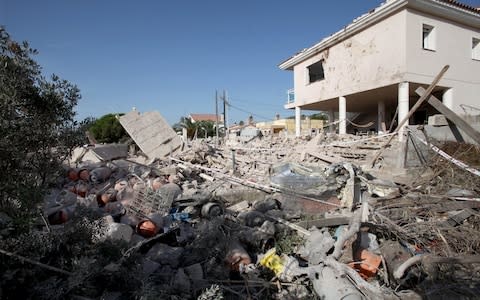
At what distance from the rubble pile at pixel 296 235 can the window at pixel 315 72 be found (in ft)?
30.9

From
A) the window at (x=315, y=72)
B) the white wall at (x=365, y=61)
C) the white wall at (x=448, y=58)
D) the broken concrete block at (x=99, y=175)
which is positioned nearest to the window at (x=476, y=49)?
the white wall at (x=448, y=58)

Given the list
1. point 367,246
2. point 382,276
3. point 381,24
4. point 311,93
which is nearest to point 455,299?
point 382,276

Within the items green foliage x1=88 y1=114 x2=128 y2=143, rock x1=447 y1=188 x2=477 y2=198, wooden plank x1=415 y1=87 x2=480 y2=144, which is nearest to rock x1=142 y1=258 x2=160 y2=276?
rock x1=447 y1=188 x2=477 y2=198

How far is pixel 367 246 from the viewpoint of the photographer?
3906mm

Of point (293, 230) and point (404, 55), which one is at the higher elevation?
point (404, 55)

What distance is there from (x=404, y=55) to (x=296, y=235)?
344 inches

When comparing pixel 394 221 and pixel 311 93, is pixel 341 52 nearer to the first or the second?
pixel 311 93

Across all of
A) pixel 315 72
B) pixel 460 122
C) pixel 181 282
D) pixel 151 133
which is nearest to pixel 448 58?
pixel 460 122

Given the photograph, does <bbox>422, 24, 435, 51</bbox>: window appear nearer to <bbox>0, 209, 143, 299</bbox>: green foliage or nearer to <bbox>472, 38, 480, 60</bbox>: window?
<bbox>472, 38, 480, 60</bbox>: window

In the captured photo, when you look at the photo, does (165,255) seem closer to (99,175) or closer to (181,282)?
(181,282)

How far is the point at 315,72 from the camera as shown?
1584cm

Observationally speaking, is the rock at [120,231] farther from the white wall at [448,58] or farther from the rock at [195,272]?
the white wall at [448,58]

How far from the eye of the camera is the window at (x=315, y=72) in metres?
15.1

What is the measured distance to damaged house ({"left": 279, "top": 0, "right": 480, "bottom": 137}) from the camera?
32.9 feet
